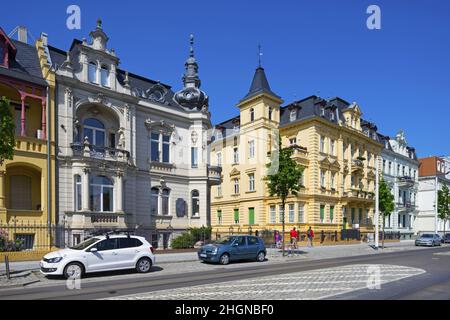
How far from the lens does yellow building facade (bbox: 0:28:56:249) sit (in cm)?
2061

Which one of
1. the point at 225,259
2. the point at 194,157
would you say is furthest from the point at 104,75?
the point at 225,259

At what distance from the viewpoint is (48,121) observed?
22.2 m

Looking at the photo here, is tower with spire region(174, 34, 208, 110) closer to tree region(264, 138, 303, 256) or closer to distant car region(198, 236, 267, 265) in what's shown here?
tree region(264, 138, 303, 256)

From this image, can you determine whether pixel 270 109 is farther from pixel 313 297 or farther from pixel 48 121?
pixel 313 297

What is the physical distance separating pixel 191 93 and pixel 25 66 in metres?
13.2

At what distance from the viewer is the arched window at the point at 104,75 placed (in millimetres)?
25453

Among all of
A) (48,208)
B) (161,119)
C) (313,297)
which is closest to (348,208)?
(161,119)

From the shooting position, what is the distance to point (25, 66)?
22422 millimetres

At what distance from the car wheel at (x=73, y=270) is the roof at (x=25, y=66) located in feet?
43.1

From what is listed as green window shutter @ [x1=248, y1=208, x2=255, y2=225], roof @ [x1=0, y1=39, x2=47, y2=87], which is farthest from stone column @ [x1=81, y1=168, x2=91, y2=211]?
green window shutter @ [x1=248, y1=208, x2=255, y2=225]

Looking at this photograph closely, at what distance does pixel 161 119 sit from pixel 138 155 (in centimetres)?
369

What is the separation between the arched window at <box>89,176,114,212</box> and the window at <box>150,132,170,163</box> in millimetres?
4905

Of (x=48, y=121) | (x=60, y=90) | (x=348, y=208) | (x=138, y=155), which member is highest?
(x=60, y=90)
